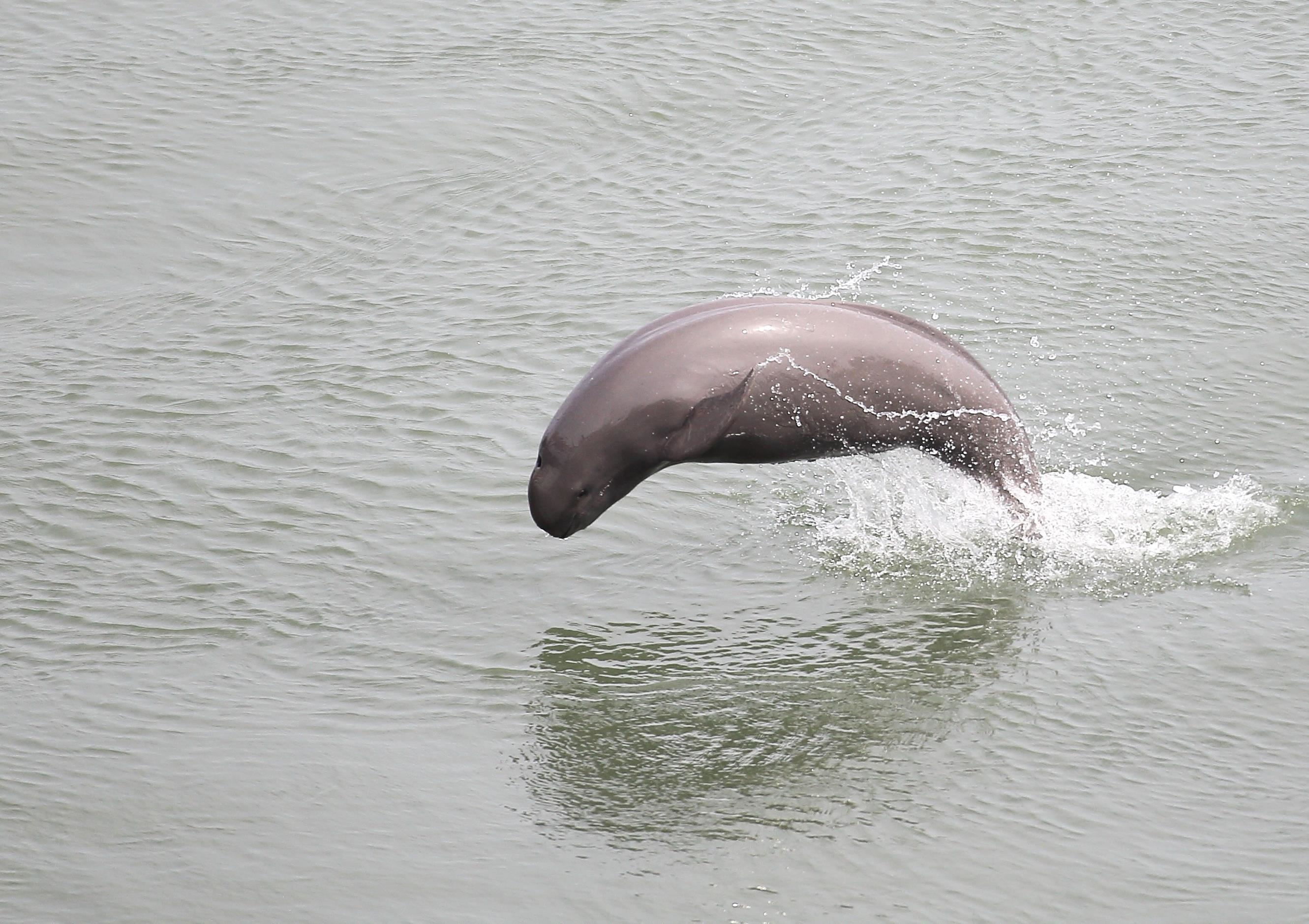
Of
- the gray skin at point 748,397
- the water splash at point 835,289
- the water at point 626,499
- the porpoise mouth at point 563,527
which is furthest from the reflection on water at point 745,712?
the water splash at point 835,289

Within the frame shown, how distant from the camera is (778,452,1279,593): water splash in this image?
30.4 feet

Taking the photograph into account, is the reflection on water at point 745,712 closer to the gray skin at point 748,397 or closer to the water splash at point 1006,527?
the water splash at point 1006,527

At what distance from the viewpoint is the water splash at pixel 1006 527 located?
9.26 metres

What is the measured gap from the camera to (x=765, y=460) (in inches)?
336

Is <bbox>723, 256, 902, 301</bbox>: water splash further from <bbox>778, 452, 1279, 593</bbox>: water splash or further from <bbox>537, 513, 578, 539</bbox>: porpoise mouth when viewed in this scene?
<bbox>537, 513, 578, 539</bbox>: porpoise mouth

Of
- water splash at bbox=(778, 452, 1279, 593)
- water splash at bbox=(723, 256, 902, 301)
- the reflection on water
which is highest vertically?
water splash at bbox=(723, 256, 902, 301)

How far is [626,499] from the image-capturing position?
10195 mm

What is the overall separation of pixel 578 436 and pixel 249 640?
207 centimetres

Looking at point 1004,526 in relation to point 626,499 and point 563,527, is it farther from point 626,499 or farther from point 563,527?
point 563,527

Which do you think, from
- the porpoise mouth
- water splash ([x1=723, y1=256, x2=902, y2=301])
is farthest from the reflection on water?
water splash ([x1=723, y1=256, x2=902, y2=301])

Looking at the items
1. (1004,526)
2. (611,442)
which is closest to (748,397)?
(611,442)

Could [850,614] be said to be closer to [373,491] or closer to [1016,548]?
[1016,548]

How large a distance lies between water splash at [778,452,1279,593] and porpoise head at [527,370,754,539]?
1.66 metres

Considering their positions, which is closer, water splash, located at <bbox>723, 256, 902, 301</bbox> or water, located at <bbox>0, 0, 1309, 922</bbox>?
water, located at <bbox>0, 0, 1309, 922</bbox>
